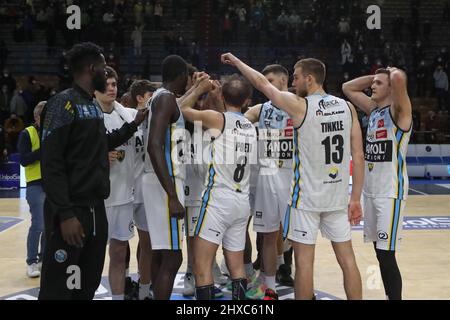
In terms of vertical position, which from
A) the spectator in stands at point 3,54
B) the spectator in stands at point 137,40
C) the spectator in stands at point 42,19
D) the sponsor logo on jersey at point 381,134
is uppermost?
the spectator in stands at point 42,19

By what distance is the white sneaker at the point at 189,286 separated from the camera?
582cm

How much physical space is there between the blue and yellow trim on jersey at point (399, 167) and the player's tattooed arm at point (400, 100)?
60 millimetres

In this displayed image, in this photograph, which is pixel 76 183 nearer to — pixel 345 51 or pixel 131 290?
pixel 131 290

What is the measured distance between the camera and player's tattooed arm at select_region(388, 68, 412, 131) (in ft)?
15.5

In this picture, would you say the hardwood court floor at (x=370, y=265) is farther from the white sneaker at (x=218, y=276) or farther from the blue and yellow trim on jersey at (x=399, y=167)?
the blue and yellow trim on jersey at (x=399, y=167)

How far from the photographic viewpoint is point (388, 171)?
496 cm

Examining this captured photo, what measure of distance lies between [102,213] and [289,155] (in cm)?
226

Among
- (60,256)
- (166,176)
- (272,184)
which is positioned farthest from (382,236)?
(60,256)

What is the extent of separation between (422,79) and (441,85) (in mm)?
700

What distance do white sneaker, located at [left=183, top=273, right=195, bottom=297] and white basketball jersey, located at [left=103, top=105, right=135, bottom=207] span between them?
46.6 inches

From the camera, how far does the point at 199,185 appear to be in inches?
219

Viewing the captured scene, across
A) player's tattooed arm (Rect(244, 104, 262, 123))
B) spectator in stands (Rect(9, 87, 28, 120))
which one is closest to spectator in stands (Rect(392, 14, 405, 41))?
spectator in stands (Rect(9, 87, 28, 120))

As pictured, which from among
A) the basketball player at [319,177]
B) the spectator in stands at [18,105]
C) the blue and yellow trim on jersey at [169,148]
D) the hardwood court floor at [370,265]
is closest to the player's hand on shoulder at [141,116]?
the blue and yellow trim on jersey at [169,148]
